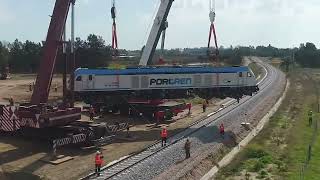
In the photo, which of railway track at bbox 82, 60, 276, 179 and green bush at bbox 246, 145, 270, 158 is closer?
railway track at bbox 82, 60, 276, 179

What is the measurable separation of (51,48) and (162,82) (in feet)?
47.0

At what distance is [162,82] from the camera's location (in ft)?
134

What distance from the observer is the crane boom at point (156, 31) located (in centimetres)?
4826

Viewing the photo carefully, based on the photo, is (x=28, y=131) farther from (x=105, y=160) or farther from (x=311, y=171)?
(x=311, y=171)

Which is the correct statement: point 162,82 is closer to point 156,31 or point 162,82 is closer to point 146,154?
point 156,31

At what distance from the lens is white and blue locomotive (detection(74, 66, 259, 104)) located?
39656 millimetres

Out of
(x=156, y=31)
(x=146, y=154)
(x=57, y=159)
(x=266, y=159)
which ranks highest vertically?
(x=156, y=31)

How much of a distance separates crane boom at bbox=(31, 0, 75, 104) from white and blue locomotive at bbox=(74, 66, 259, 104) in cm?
1054

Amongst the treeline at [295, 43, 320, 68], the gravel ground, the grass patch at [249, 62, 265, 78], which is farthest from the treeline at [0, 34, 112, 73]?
the treeline at [295, 43, 320, 68]

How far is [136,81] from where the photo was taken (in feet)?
132

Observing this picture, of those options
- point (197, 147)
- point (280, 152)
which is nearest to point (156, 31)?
point (197, 147)

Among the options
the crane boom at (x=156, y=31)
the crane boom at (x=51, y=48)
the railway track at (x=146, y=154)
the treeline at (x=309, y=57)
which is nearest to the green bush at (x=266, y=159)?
the railway track at (x=146, y=154)

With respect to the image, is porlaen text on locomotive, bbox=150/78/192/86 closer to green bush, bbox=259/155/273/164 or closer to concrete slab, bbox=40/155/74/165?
green bush, bbox=259/155/273/164

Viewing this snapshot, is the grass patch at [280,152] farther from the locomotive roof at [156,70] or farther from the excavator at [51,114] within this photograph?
the excavator at [51,114]
